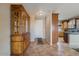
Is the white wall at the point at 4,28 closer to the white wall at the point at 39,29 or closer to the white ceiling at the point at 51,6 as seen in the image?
the white ceiling at the point at 51,6

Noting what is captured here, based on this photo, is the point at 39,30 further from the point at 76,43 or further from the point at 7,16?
the point at 7,16

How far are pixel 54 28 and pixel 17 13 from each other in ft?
14.8

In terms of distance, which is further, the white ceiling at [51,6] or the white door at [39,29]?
the white door at [39,29]

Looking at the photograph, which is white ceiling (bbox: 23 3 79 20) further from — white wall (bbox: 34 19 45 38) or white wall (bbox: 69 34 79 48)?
white wall (bbox: 34 19 45 38)

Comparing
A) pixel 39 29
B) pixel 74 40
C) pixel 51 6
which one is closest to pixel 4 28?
pixel 51 6

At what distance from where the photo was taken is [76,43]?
893cm

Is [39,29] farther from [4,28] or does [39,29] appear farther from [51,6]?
[4,28]

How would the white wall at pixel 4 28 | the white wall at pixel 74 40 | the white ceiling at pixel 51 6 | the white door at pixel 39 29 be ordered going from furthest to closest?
1. the white door at pixel 39 29
2. the white wall at pixel 74 40
3. the white ceiling at pixel 51 6
4. the white wall at pixel 4 28

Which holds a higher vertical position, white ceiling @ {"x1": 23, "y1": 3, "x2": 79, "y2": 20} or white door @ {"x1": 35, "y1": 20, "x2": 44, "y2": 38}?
white ceiling @ {"x1": 23, "y1": 3, "x2": 79, "y2": 20}

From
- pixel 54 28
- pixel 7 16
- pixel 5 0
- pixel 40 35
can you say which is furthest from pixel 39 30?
pixel 5 0

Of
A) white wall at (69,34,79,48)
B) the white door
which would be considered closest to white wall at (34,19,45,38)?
the white door

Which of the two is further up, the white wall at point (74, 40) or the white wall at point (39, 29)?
the white wall at point (39, 29)

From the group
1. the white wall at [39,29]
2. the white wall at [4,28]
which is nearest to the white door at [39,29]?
the white wall at [39,29]

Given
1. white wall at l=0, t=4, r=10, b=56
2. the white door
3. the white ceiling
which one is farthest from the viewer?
the white door
